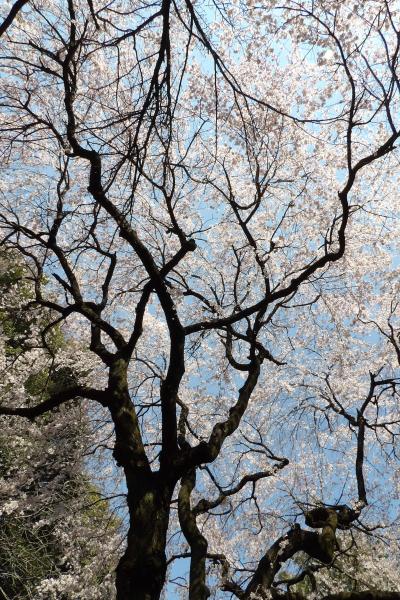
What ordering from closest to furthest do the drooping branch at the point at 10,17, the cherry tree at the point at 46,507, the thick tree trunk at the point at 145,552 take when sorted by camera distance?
1. the drooping branch at the point at 10,17
2. the thick tree trunk at the point at 145,552
3. the cherry tree at the point at 46,507

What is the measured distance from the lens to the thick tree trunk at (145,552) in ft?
11.2

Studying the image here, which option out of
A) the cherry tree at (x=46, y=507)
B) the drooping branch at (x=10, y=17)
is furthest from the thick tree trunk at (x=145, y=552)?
the cherry tree at (x=46, y=507)

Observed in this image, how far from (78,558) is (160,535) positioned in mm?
7014

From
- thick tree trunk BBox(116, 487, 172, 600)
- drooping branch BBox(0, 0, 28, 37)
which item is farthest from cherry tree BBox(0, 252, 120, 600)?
drooping branch BBox(0, 0, 28, 37)

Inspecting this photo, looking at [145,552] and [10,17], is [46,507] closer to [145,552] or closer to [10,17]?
[145,552]

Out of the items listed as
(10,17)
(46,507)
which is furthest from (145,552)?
(46,507)

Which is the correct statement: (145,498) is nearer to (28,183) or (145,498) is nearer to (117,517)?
(117,517)

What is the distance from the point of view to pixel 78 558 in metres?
9.48

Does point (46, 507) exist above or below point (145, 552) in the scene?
above

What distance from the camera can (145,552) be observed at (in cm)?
350

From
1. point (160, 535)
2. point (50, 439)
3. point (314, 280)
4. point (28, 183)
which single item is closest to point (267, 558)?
point (160, 535)

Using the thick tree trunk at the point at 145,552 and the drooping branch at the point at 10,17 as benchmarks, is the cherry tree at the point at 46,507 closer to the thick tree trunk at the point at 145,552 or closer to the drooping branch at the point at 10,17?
the thick tree trunk at the point at 145,552

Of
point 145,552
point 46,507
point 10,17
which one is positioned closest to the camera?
point 10,17

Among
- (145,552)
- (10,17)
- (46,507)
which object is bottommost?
(145,552)
